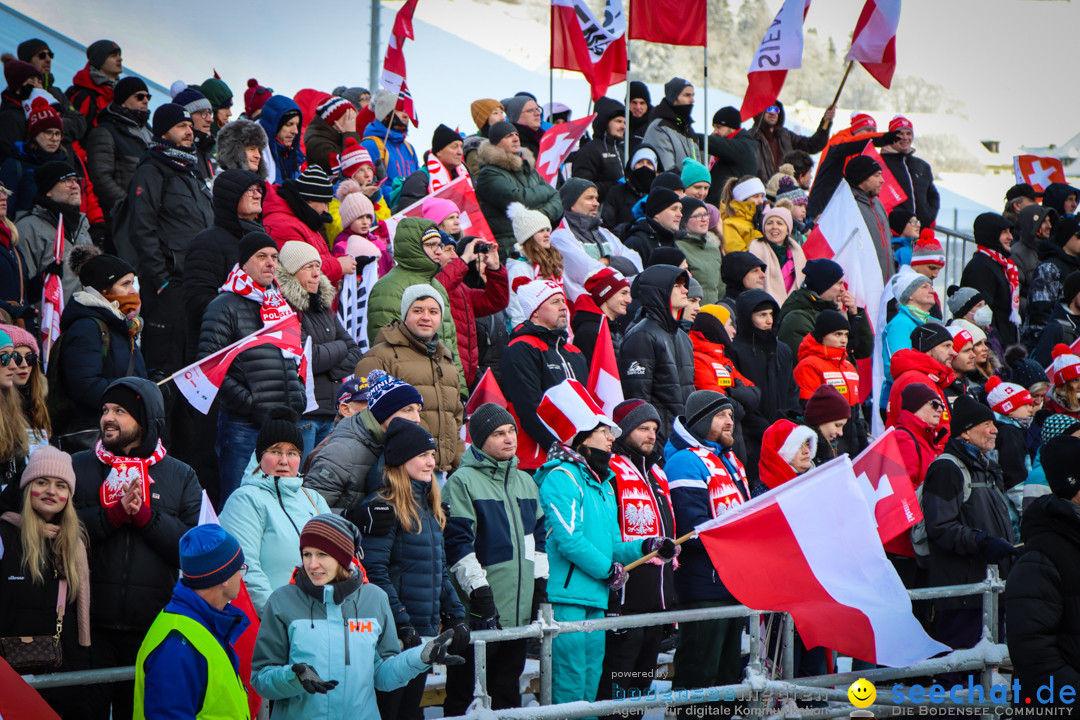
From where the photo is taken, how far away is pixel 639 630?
648 cm

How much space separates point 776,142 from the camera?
15.3 m

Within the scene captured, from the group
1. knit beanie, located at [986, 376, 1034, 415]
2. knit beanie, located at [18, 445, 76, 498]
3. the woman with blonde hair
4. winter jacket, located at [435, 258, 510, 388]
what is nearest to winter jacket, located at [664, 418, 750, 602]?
the woman with blonde hair

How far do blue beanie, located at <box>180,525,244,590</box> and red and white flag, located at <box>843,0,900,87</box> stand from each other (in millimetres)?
11901

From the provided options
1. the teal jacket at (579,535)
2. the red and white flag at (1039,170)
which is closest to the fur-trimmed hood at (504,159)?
the teal jacket at (579,535)

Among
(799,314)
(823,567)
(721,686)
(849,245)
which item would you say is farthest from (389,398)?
(849,245)

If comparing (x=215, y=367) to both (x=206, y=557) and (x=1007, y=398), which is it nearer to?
(x=206, y=557)

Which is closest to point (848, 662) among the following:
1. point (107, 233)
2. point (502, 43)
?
point (107, 233)

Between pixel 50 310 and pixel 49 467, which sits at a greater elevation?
pixel 50 310

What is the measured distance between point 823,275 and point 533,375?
3743 mm

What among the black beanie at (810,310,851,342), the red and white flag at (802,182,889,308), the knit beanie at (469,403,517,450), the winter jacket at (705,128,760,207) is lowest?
the knit beanie at (469,403,517,450)

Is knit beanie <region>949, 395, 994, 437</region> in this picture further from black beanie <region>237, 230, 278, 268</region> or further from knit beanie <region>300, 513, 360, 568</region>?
black beanie <region>237, 230, 278, 268</region>

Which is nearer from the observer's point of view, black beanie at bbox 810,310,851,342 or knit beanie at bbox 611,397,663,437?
knit beanie at bbox 611,397,663,437

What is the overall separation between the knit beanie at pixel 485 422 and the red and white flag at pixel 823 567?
1165 millimetres

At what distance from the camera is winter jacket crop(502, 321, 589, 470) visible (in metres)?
7.53
